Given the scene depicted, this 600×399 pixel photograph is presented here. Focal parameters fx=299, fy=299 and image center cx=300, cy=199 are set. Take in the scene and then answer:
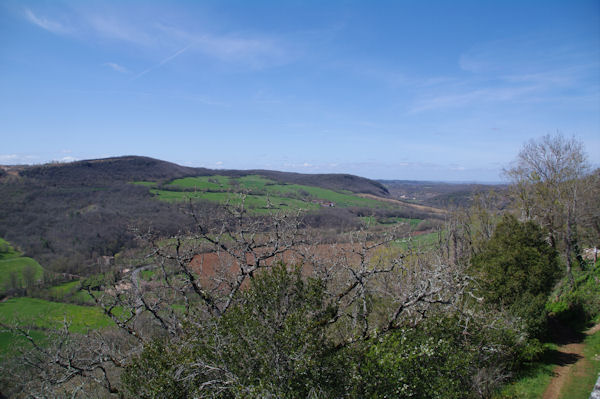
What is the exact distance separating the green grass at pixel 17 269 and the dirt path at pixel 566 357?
46.1 meters

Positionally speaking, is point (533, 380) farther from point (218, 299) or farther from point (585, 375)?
point (218, 299)

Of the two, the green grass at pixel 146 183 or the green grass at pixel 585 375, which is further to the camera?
the green grass at pixel 146 183

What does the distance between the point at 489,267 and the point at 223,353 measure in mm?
14446

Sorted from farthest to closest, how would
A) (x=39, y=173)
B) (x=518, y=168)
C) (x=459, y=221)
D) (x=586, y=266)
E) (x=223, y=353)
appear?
(x=39, y=173) → (x=459, y=221) → (x=518, y=168) → (x=586, y=266) → (x=223, y=353)

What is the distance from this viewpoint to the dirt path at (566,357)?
11.7 metres

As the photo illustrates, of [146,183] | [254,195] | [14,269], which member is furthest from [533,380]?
[146,183]

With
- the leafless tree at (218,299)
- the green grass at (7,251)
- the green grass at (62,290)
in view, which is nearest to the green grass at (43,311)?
the green grass at (62,290)

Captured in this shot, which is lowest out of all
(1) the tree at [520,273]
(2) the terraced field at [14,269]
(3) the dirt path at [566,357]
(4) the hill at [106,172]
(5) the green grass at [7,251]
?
(2) the terraced field at [14,269]

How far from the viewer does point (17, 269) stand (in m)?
37.3

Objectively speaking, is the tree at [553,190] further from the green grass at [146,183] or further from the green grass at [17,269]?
the green grass at [146,183]

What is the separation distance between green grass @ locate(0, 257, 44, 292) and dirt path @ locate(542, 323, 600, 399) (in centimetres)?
4606

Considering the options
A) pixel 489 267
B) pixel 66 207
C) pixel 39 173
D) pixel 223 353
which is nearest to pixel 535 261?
pixel 489 267

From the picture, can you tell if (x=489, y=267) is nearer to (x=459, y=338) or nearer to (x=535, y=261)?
(x=535, y=261)

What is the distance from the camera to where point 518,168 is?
82.2 ft
